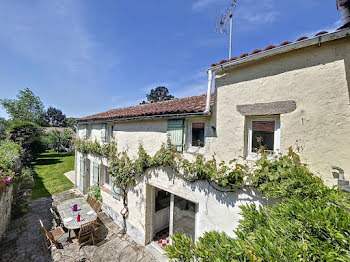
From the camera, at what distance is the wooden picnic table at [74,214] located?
7.11 meters

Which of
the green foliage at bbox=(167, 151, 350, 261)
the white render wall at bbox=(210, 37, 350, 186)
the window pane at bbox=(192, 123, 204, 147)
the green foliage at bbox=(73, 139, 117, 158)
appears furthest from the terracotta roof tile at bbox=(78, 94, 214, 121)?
the green foliage at bbox=(167, 151, 350, 261)

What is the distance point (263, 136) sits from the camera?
13.9 feet

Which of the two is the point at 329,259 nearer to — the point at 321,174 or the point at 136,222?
the point at 321,174

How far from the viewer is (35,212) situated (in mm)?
10336

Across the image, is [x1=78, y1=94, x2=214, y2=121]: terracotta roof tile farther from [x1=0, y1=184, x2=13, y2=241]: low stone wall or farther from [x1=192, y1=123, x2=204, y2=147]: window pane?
[x1=0, y1=184, x2=13, y2=241]: low stone wall

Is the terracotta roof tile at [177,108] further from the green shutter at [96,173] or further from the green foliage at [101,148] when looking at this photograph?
the green shutter at [96,173]

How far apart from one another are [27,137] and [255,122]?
114 ft

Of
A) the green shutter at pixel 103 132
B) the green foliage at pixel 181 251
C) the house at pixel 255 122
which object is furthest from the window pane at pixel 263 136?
the green shutter at pixel 103 132

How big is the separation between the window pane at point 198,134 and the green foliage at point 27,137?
28311 mm

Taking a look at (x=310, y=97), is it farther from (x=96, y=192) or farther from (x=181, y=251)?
(x=96, y=192)

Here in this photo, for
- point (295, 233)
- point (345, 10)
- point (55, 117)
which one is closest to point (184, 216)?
point (295, 233)

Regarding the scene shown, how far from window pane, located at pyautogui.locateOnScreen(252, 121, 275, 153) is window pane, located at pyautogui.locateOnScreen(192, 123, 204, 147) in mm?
1697

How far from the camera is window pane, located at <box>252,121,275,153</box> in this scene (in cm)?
412

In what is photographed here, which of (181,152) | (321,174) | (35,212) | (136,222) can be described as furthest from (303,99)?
(35,212)
